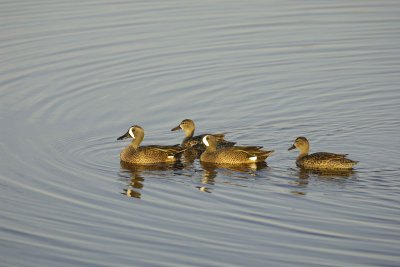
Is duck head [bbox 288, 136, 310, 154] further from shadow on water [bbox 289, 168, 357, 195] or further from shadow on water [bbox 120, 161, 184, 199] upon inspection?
shadow on water [bbox 120, 161, 184, 199]

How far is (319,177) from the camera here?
17.1m

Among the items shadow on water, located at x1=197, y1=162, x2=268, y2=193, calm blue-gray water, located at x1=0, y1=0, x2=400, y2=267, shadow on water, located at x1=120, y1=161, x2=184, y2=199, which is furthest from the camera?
shadow on water, located at x1=197, y1=162, x2=268, y2=193

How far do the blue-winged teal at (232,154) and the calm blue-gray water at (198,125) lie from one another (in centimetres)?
33

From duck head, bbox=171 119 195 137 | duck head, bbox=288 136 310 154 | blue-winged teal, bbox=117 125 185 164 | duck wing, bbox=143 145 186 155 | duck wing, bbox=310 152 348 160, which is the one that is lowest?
blue-winged teal, bbox=117 125 185 164

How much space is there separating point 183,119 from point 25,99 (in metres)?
3.63

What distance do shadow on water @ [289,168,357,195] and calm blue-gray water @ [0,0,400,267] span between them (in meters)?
0.05

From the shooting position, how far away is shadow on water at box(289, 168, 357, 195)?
54.3ft

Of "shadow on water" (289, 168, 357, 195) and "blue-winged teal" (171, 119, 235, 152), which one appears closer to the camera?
"shadow on water" (289, 168, 357, 195)

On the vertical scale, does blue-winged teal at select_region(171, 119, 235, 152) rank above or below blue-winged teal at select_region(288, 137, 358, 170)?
above

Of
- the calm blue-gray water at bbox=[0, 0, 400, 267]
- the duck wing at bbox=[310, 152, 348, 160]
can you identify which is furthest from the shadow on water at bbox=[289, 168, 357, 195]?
the duck wing at bbox=[310, 152, 348, 160]

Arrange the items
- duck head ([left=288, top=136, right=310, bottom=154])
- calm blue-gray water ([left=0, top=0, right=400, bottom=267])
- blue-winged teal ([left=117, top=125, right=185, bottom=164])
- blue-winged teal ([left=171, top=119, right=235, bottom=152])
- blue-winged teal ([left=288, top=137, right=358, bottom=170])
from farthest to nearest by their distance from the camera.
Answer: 1. blue-winged teal ([left=171, top=119, right=235, bottom=152])
2. blue-winged teal ([left=117, top=125, right=185, bottom=164])
3. duck head ([left=288, top=136, right=310, bottom=154])
4. blue-winged teal ([left=288, top=137, right=358, bottom=170])
5. calm blue-gray water ([left=0, top=0, right=400, bottom=267])

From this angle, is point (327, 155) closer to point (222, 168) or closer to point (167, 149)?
point (222, 168)

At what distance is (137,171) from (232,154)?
181 cm

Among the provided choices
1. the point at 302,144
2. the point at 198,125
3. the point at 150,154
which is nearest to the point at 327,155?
the point at 302,144
